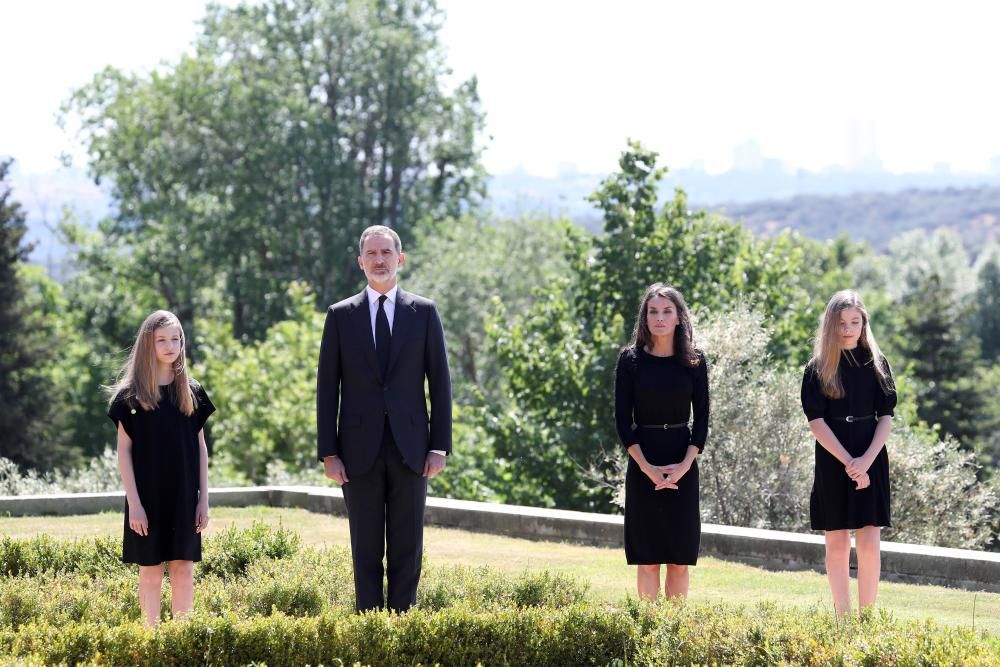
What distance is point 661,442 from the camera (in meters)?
6.66

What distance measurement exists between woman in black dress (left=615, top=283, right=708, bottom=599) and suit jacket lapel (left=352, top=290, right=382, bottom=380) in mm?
1364

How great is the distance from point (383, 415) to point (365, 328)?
47 centimetres

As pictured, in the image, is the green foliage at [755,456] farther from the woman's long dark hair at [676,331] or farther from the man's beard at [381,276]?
the man's beard at [381,276]

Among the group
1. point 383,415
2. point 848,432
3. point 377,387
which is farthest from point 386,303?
point 848,432

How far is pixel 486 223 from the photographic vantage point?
145 ft

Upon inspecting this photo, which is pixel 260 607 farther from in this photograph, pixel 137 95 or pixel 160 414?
pixel 137 95

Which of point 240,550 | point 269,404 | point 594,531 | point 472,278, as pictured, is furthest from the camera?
point 472,278

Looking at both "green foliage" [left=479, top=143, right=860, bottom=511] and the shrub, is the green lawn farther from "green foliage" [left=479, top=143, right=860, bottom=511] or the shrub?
"green foliage" [left=479, top=143, right=860, bottom=511]

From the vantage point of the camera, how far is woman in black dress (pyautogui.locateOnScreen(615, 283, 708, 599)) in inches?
259

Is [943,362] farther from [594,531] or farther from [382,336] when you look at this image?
[382,336]

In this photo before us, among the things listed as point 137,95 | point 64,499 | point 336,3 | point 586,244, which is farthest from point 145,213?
point 64,499

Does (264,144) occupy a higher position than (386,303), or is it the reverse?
(264,144)

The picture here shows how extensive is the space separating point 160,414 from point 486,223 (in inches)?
1499

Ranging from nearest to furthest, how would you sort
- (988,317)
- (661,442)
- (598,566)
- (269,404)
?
(661,442)
(598,566)
(269,404)
(988,317)
